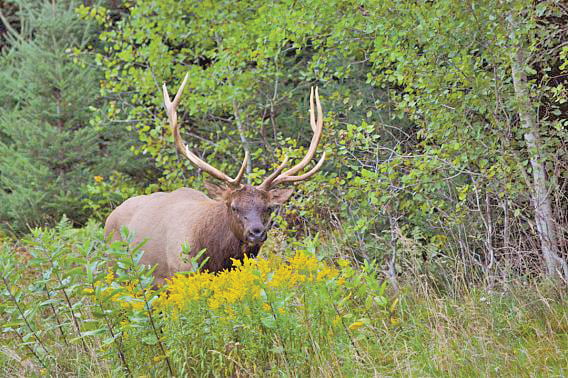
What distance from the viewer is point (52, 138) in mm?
12562

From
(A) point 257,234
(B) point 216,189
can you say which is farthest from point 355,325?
(B) point 216,189

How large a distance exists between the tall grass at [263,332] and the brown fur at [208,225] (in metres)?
1.64

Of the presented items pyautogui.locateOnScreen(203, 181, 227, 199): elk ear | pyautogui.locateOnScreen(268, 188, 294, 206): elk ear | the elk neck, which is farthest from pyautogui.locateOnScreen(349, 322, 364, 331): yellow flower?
pyautogui.locateOnScreen(203, 181, 227, 199): elk ear

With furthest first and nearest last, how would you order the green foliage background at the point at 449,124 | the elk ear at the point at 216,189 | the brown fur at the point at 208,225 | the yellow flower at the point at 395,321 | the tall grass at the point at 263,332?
the elk ear at the point at 216,189, the brown fur at the point at 208,225, the green foliage background at the point at 449,124, the yellow flower at the point at 395,321, the tall grass at the point at 263,332

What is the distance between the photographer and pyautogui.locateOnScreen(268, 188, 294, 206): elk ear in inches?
287

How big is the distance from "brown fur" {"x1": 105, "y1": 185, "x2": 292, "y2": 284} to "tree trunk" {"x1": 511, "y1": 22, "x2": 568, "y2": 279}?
6.92 feet

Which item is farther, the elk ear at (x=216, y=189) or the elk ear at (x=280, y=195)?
the elk ear at (x=216, y=189)

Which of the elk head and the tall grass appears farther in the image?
the elk head

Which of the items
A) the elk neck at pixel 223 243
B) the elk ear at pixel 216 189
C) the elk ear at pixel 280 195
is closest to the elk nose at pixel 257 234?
the elk neck at pixel 223 243

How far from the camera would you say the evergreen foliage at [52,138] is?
40.5ft

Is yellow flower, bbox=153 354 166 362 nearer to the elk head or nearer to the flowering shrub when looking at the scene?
the flowering shrub

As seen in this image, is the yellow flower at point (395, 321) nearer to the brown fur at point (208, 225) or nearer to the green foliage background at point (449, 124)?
the green foliage background at point (449, 124)

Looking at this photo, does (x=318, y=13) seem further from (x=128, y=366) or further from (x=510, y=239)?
(x=128, y=366)

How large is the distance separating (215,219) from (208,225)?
0.26 ft
